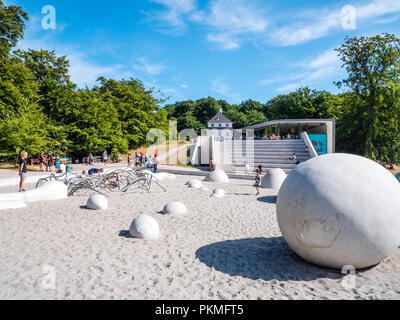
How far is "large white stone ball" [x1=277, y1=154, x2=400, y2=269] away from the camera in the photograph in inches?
151

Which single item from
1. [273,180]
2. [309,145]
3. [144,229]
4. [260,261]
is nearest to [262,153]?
[309,145]

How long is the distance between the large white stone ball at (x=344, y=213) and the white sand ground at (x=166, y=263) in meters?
0.44

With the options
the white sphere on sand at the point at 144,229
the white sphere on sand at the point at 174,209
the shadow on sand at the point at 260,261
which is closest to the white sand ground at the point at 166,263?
the shadow on sand at the point at 260,261

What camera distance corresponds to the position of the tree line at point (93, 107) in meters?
25.2

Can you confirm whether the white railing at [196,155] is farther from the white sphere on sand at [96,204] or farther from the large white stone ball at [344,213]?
the large white stone ball at [344,213]

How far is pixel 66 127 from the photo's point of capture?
106 feet

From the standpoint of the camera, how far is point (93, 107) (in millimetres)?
33312

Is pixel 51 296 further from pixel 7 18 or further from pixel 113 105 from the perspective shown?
pixel 113 105

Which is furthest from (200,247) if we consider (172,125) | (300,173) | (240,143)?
(172,125)

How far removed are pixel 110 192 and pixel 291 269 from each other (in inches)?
367

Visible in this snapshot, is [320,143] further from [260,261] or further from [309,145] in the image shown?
[260,261]

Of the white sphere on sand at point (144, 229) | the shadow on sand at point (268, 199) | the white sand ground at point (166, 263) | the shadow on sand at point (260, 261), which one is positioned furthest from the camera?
the shadow on sand at point (268, 199)

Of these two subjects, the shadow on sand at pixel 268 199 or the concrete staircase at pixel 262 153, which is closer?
the shadow on sand at pixel 268 199

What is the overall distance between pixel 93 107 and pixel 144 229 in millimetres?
30994
